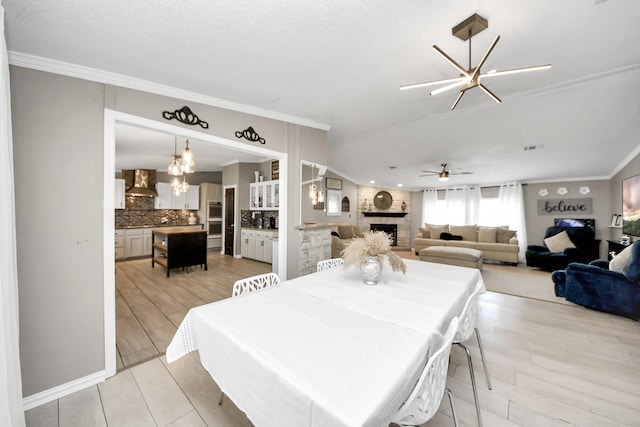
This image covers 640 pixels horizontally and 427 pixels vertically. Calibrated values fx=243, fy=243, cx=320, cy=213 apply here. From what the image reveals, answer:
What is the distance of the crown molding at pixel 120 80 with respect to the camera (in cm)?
169

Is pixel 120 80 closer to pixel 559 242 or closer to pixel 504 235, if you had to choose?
pixel 504 235

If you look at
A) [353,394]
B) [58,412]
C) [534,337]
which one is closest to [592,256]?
[534,337]

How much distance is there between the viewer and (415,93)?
2.85 meters

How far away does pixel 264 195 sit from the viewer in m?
6.15

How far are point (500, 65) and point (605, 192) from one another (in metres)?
6.43

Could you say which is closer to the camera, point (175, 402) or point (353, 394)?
point (353, 394)

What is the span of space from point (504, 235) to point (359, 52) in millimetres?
6803

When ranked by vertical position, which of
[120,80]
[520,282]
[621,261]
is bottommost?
[520,282]

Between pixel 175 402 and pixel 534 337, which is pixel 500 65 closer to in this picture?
pixel 534 337

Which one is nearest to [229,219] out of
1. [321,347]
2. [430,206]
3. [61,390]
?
[61,390]

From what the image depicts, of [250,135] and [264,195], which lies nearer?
[250,135]

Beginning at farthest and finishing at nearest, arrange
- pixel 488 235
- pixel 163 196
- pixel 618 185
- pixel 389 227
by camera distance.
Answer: pixel 389 227 < pixel 163 196 < pixel 488 235 < pixel 618 185

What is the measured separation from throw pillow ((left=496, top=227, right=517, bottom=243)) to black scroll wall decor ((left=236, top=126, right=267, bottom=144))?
681 centimetres

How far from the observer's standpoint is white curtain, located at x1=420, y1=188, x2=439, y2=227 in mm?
8523
